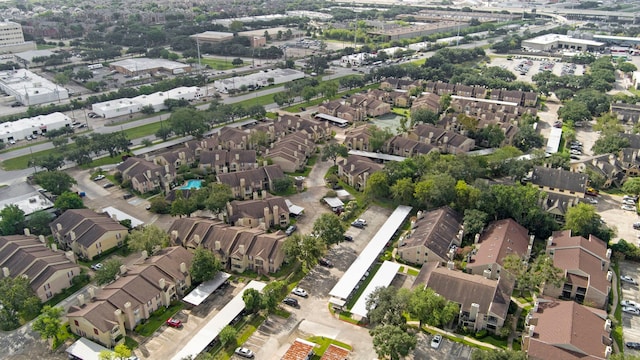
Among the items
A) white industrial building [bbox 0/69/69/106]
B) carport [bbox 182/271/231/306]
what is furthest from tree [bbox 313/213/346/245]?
white industrial building [bbox 0/69/69/106]

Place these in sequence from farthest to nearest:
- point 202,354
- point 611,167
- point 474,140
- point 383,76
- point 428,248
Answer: point 383,76
point 474,140
point 611,167
point 428,248
point 202,354

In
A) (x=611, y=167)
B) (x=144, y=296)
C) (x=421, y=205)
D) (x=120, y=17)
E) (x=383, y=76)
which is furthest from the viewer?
(x=120, y=17)

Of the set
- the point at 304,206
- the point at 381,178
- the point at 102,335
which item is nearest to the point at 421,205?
the point at 381,178

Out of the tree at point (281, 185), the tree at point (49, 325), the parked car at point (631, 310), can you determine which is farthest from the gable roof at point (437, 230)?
the tree at point (49, 325)

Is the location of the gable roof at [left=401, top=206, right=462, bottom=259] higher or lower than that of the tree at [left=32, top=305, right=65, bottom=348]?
higher

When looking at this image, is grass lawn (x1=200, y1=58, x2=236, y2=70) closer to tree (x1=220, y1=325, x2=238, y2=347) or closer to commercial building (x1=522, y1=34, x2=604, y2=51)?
commercial building (x1=522, y1=34, x2=604, y2=51)

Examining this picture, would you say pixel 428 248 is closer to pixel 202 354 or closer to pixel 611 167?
pixel 202 354
